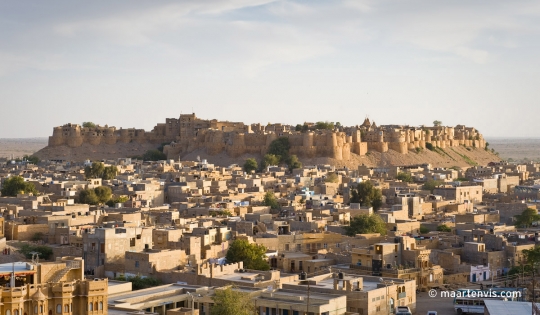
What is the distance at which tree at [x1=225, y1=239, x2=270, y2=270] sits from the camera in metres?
27.3

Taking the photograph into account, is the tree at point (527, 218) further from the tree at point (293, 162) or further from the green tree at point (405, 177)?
the tree at point (293, 162)

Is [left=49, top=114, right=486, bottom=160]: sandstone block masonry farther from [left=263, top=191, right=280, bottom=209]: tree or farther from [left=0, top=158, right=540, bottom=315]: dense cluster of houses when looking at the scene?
[left=263, top=191, right=280, bottom=209]: tree

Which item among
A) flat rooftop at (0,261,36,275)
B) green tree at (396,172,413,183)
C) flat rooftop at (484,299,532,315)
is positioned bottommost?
flat rooftop at (484,299,532,315)

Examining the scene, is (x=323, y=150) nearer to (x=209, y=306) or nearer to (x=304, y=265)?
(x=304, y=265)

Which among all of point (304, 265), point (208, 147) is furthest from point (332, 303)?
point (208, 147)

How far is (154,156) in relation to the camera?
290ft

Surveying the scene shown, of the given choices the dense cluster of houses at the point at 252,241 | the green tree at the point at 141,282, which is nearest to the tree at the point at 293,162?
the dense cluster of houses at the point at 252,241

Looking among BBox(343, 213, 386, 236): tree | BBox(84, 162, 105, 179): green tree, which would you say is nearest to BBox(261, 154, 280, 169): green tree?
BBox(84, 162, 105, 179): green tree

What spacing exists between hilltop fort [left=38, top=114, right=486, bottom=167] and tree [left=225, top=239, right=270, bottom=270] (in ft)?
170

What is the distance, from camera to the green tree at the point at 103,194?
44.4 m

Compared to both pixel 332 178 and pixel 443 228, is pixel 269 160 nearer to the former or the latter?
pixel 332 178

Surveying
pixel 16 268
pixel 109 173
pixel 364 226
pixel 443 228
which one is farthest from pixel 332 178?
pixel 16 268

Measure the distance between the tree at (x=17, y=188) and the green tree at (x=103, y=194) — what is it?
3.55 metres

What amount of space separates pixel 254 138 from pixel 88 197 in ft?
134
